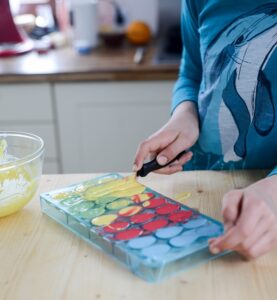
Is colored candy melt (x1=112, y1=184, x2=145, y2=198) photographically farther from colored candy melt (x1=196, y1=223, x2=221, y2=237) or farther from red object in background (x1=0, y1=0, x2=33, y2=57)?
red object in background (x1=0, y1=0, x2=33, y2=57)

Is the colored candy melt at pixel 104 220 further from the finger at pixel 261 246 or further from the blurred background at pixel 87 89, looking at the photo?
the blurred background at pixel 87 89

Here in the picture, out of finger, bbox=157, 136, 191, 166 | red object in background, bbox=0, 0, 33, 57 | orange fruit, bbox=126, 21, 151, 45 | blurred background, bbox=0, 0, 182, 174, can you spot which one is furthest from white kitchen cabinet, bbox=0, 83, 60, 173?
finger, bbox=157, 136, 191, 166

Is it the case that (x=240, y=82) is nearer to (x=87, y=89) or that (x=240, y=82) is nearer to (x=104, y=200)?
(x=104, y=200)

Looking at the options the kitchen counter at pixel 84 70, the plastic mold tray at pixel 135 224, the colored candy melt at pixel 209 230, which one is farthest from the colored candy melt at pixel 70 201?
the kitchen counter at pixel 84 70

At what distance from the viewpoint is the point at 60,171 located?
1987 millimetres

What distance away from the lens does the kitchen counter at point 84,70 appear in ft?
5.92

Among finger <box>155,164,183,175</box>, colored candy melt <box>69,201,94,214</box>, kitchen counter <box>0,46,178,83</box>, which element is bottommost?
kitchen counter <box>0,46,178,83</box>

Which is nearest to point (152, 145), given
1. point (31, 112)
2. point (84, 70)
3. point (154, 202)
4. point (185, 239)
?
point (154, 202)

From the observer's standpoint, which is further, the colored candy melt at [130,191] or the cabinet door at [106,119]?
the cabinet door at [106,119]

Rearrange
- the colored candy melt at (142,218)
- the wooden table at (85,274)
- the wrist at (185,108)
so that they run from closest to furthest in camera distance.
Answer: the wooden table at (85,274)
the colored candy melt at (142,218)
the wrist at (185,108)

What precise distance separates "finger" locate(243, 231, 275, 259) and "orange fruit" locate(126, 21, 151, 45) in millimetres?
1637

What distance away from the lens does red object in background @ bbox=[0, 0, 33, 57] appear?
2.10 m

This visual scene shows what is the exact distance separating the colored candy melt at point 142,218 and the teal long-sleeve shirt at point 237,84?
12.4 inches

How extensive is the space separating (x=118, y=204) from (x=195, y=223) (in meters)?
0.12
